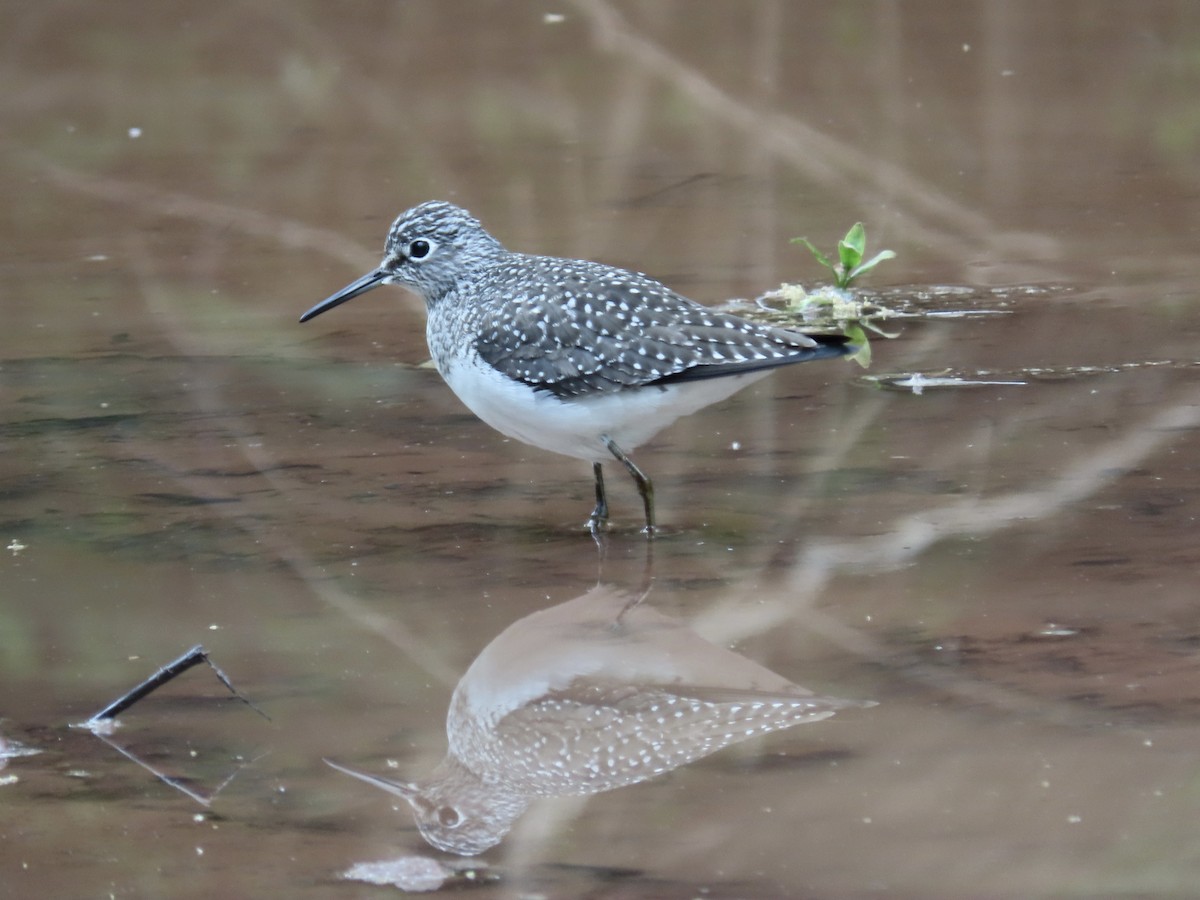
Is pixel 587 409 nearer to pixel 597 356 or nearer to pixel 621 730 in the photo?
pixel 597 356

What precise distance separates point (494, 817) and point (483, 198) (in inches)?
230

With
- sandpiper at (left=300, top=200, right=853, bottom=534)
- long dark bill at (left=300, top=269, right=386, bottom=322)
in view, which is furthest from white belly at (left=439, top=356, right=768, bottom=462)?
Result: long dark bill at (left=300, top=269, right=386, bottom=322)

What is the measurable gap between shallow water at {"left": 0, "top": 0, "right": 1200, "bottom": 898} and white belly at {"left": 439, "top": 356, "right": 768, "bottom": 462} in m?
0.34

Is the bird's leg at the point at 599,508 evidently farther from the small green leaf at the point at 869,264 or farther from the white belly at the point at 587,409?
the small green leaf at the point at 869,264

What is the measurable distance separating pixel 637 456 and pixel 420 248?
1.11 m

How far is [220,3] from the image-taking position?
12.4 m

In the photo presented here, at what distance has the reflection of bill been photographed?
4020mm

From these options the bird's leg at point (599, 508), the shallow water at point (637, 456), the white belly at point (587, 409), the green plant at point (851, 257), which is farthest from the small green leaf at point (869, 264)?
the bird's leg at point (599, 508)

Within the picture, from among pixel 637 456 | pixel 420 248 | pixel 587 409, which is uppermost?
pixel 420 248

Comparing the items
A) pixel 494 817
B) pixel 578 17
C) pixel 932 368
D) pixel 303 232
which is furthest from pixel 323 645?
pixel 578 17

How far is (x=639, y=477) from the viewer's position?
18.0 ft

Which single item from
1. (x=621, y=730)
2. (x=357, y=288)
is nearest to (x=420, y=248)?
(x=357, y=288)

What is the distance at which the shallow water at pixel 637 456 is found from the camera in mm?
3857

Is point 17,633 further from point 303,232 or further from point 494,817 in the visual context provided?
point 303,232
